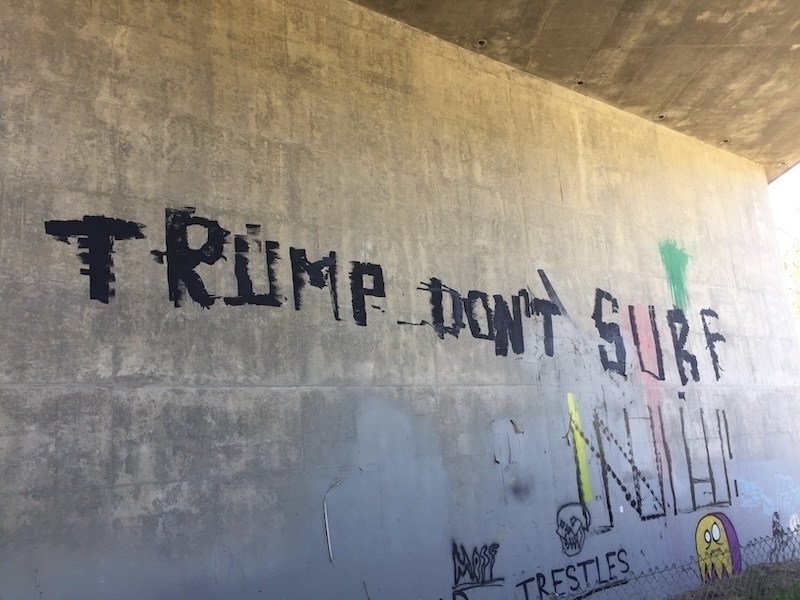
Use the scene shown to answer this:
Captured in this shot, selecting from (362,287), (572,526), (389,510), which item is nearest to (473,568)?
(389,510)

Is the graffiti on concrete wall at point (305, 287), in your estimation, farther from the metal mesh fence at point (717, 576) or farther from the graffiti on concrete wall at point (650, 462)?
the metal mesh fence at point (717, 576)

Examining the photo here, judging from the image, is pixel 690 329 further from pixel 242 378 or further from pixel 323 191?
pixel 242 378

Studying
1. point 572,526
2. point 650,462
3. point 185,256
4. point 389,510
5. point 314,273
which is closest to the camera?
point 185,256

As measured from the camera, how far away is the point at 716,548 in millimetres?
8812

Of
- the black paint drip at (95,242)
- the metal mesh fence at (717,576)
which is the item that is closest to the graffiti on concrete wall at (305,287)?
the black paint drip at (95,242)

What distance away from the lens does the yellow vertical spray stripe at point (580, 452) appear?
7473 mm

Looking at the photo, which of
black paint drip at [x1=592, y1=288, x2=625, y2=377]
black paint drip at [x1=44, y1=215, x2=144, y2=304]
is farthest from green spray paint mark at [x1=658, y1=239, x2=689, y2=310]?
black paint drip at [x1=44, y1=215, x2=144, y2=304]

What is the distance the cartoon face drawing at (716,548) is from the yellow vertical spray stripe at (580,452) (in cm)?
230

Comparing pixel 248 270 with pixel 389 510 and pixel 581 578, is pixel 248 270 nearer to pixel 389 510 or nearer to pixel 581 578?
pixel 389 510

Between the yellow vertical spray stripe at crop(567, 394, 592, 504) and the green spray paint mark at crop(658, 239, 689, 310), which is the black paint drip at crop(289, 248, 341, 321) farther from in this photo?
the green spray paint mark at crop(658, 239, 689, 310)

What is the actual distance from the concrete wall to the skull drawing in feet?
0.16

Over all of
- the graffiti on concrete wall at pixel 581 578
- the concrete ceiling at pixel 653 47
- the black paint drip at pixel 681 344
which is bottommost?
the graffiti on concrete wall at pixel 581 578

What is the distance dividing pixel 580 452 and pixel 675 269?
374cm

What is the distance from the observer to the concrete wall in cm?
486
